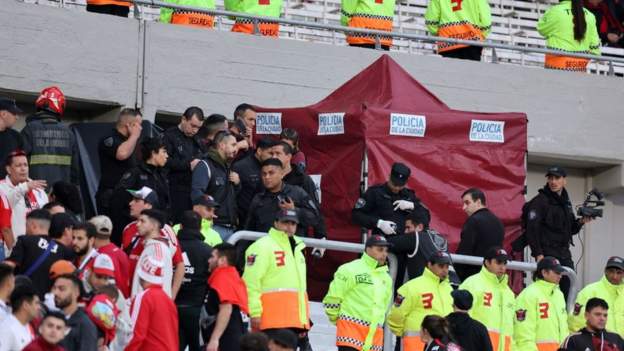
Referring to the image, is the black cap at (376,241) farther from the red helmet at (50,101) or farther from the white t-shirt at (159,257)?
the red helmet at (50,101)

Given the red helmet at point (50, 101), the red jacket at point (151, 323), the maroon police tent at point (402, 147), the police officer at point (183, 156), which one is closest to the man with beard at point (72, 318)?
the red jacket at point (151, 323)

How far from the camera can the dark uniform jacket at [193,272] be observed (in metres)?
13.1

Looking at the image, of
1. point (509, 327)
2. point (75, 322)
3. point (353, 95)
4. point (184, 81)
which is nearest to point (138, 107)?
point (184, 81)

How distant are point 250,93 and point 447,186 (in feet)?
11.0

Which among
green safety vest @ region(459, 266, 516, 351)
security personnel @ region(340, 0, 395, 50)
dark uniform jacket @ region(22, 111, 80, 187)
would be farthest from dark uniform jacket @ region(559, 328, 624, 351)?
security personnel @ region(340, 0, 395, 50)

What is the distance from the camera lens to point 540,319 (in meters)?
15.4

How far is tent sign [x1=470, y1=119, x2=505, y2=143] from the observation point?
55.7 ft

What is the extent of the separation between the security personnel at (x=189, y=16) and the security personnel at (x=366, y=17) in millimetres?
1773

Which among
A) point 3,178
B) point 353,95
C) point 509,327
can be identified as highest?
point 353,95

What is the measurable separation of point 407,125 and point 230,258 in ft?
13.7

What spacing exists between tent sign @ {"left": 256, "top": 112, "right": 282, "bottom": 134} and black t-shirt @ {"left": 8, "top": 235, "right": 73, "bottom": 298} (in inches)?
202

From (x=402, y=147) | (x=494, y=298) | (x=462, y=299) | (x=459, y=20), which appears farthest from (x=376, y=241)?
(x=459, y=20)

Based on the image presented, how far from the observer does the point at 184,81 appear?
18.8 meters

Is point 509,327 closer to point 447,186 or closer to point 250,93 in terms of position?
point 447,186
